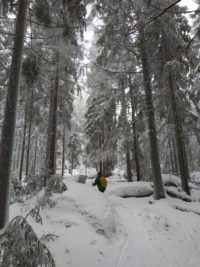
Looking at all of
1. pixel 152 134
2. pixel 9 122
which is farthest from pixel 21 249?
pixel 152 134

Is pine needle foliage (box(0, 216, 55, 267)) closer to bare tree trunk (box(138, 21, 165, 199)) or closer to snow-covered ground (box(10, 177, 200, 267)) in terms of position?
snow-covered ground (box(10, 177, 200, 267))

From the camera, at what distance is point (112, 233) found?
6230 mm

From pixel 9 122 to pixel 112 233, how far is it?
4020mm

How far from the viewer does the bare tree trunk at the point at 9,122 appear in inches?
208

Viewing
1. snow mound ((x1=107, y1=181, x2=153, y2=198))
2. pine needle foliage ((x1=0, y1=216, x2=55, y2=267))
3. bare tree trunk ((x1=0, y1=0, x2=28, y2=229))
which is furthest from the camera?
snow mound ((x1=107, y1=181, x2=153, y2=198))

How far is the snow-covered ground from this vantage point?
4977mm

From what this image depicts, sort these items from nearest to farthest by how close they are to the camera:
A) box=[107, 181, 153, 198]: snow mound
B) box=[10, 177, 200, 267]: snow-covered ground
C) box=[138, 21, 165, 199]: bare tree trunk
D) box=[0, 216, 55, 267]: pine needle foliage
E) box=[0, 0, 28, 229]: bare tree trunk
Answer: box=[0, 216, 55, 267]: pine needle foliage, box=[10, 177, 200, 267]: snow-covered ground, box=[0, 0, 28, 229]: bare tree trunk, box=[138, 21, 165, 199]: bare tree trunk, box=[107, 181, 153, 198]: snow mound

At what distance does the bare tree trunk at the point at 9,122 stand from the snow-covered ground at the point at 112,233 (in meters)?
1.06

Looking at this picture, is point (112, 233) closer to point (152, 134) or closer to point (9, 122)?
point (9, 122)

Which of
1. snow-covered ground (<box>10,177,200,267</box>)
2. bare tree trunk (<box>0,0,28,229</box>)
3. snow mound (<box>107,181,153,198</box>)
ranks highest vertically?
bare tree trunk (<box>0,0,28,229</box>)

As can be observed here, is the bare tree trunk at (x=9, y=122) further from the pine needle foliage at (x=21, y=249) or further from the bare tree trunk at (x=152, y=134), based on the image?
the bare tree trunk at (x=152, y=134)

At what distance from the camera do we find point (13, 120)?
574cm

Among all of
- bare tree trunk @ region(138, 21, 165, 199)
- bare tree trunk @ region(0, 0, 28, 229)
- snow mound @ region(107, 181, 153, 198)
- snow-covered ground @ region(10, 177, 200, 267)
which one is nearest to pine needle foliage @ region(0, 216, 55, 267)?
snow-covered ground @ region(10, 177, 200, 267)

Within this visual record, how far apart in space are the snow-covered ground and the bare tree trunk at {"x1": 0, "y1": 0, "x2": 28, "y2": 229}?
106 cm
